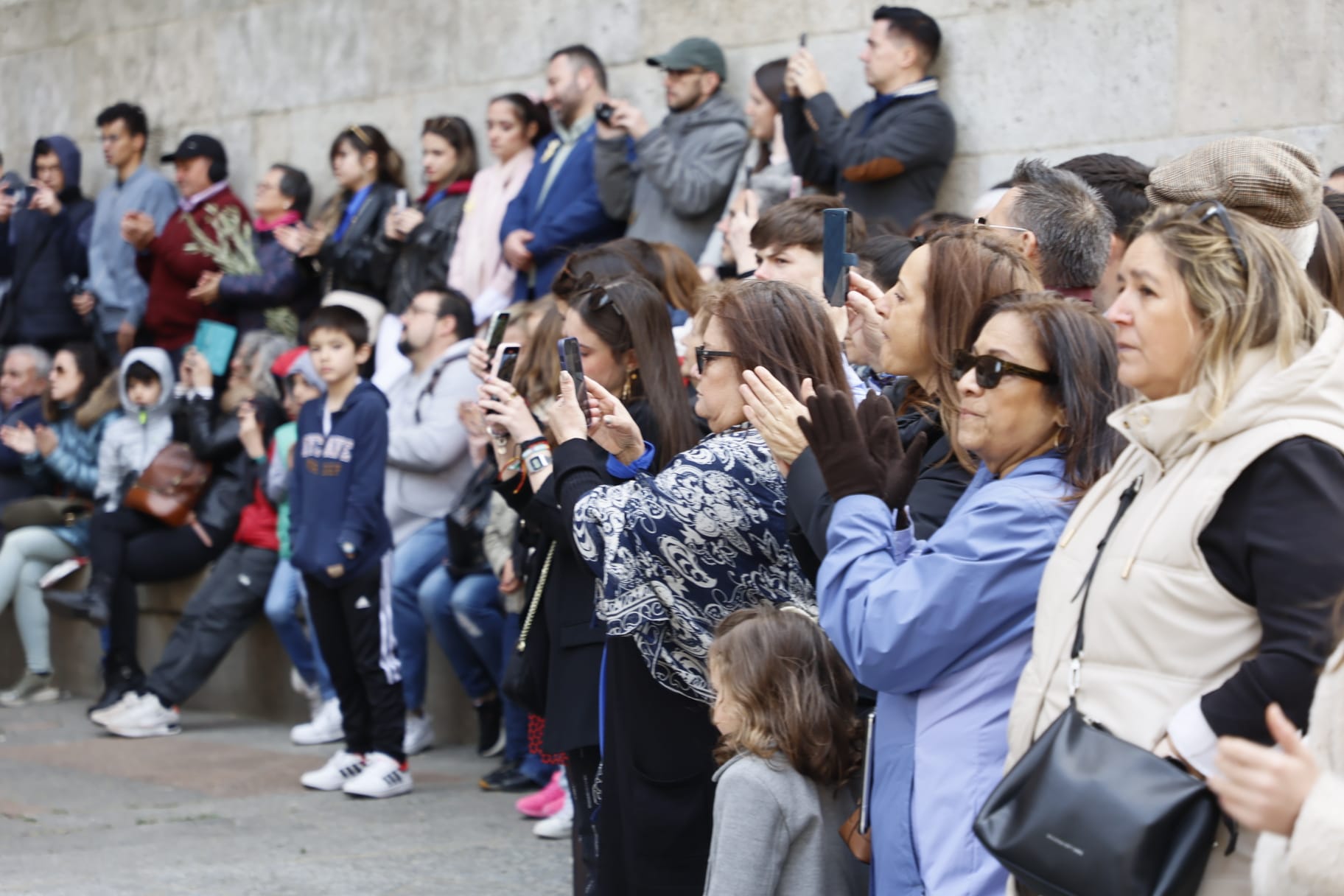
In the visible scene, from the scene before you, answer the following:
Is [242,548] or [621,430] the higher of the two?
[621,430]

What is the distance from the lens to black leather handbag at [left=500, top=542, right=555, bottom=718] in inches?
174

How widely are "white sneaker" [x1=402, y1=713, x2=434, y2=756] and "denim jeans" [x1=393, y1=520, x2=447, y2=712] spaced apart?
0.10 meters

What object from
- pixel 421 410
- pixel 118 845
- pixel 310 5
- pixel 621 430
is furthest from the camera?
pixel 310 5

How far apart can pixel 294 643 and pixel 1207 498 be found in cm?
643

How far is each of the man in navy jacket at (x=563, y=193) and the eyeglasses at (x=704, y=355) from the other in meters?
4.35

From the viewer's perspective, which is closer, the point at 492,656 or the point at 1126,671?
the point at 1126,671

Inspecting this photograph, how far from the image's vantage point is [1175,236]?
2.32m

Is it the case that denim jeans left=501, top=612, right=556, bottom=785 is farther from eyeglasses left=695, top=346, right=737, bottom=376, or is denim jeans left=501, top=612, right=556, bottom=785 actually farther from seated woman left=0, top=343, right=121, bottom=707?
seated woman left=0, top=343, right=121, bottom=707

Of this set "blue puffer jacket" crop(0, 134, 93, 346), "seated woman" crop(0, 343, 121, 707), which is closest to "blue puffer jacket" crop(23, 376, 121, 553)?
"seated woman" crop(0, 343, 121, 707)

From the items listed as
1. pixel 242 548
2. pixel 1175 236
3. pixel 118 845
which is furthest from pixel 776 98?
pixel 1175 236

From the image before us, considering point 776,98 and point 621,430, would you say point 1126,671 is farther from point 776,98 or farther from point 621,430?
point 776,98

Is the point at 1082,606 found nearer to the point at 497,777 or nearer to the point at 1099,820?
the point at 1099,820

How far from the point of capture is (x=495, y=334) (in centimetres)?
466

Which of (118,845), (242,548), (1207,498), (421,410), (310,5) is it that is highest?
(310,5)
